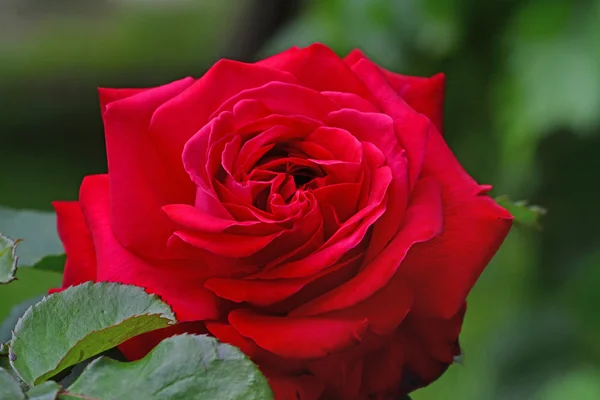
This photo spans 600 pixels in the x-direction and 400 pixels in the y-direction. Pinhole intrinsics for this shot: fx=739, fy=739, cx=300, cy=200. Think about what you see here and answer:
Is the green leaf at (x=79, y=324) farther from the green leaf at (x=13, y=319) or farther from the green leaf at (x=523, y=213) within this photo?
the green leaf at (x=523, y=213)

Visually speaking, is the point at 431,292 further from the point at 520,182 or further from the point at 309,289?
the point at 520,182

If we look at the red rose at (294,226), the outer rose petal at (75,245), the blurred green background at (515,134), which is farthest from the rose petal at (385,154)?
the blurred green background at (515,134)

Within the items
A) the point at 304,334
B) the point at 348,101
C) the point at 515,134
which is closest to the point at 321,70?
the point at 348,101

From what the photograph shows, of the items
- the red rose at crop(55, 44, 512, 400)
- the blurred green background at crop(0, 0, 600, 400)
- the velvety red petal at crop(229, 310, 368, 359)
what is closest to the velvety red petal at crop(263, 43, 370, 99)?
the red rose at crop(55, 44, 512, 400)

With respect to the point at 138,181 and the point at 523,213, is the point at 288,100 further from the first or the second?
the point at 523,213

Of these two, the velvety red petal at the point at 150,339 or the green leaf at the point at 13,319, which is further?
the green leaf at the point at 13,319

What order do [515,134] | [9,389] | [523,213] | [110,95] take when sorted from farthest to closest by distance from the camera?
1. [515,134]
2. [523,213]
3. [110,95]
4. [9,389]
